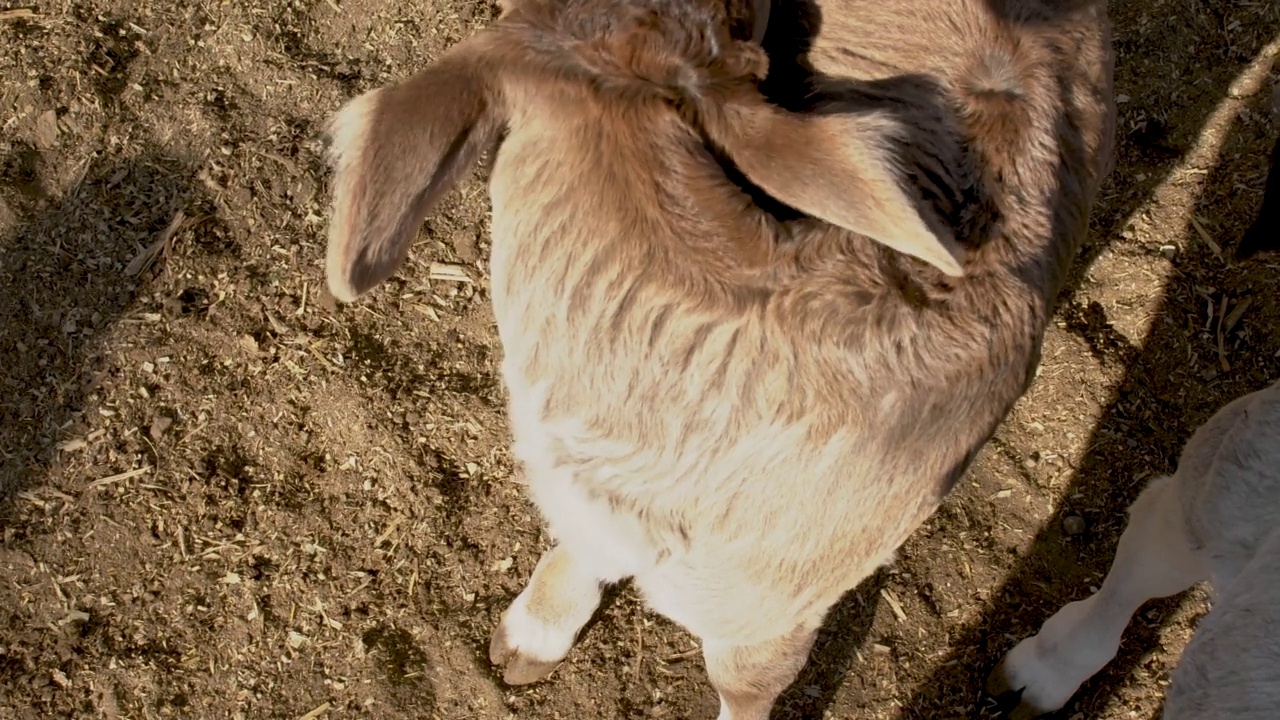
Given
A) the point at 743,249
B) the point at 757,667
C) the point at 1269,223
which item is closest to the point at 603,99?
the point at 743,249

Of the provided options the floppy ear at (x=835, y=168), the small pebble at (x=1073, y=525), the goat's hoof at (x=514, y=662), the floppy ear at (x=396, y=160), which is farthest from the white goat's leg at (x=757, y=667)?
the small pebble at (x=1073, y=525)

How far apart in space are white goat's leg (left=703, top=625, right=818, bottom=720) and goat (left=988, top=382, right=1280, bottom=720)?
915 millimetres

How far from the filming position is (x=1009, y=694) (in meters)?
3.57

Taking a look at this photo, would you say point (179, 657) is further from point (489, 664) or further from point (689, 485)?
point (689, 485)

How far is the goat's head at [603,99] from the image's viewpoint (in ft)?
5.81

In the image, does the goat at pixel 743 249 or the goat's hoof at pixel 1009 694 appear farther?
the goat's hoof at pixel 1009 694

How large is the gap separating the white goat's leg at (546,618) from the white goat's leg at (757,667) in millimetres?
678

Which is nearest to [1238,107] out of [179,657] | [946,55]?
[946,55]

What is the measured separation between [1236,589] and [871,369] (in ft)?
3.88

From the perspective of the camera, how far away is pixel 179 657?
11.7ft

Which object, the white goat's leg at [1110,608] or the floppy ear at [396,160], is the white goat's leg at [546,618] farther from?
the floppy ear at [396,160]

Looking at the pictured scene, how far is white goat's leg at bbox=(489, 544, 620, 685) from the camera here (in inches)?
136

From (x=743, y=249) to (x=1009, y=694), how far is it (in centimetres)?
243

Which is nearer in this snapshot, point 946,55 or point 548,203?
point 548,203
